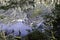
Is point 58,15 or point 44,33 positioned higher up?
point 58,15

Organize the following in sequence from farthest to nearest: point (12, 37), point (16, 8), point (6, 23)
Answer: point (16, 8)
point (6, 23)
point (12, 37)

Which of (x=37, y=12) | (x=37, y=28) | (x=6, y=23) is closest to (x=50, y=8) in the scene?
(x=37, y=12)

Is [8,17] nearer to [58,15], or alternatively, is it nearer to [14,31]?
[14,31]

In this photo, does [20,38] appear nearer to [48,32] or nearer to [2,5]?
[48,32]

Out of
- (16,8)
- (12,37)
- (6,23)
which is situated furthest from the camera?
(16,8)

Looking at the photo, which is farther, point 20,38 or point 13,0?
point 13,0

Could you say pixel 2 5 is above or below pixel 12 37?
→ above

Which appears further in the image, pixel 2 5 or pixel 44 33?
pixel 2 5

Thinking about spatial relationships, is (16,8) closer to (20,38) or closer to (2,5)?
(2,5)

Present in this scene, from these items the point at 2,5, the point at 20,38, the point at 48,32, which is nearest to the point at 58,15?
the point at 48,32
